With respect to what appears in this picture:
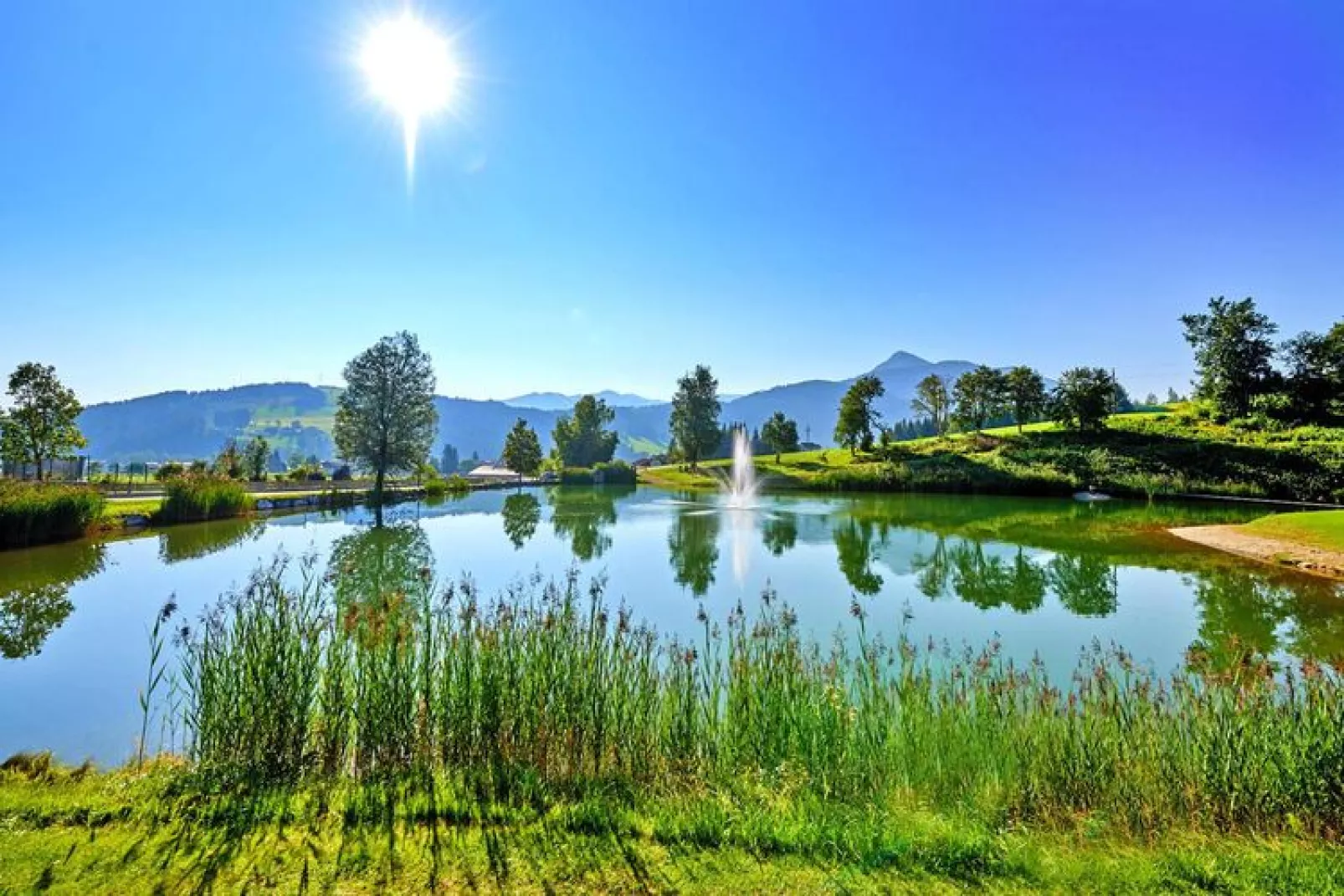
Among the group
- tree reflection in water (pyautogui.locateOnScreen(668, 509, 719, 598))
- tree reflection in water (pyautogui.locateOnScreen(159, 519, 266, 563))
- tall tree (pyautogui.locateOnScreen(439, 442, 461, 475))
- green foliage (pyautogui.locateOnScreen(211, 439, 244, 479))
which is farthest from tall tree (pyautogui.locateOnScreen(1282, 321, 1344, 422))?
tall tree (pyautogui.locateOnScreen(439, 442, 461, 475))

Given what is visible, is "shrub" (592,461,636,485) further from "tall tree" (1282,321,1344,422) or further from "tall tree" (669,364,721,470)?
"tall tree" (1282,321,1344,422)

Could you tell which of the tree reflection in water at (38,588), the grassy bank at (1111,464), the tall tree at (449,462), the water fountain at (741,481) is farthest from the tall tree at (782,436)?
the tall tree at (449,462)

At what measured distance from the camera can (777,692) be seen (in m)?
5.78

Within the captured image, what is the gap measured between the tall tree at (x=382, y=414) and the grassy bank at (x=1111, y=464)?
25497 mm

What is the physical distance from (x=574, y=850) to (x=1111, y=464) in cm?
5241

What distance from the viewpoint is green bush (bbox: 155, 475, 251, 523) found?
25.8 metres

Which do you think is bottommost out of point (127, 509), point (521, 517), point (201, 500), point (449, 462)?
point (521, 517)

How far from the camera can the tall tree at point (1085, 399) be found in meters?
52.8

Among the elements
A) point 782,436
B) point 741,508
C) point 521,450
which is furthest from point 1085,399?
point 521,450

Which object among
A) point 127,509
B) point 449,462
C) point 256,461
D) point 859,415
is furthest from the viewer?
point 449,462

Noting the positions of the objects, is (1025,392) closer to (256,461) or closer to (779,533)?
(779,533)

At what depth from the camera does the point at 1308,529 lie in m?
21.0

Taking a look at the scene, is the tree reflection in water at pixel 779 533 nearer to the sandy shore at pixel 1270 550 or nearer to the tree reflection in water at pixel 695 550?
the tree reflection in water at pixel 695 550

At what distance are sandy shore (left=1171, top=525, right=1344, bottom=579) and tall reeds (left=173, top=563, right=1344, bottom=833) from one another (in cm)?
1655
